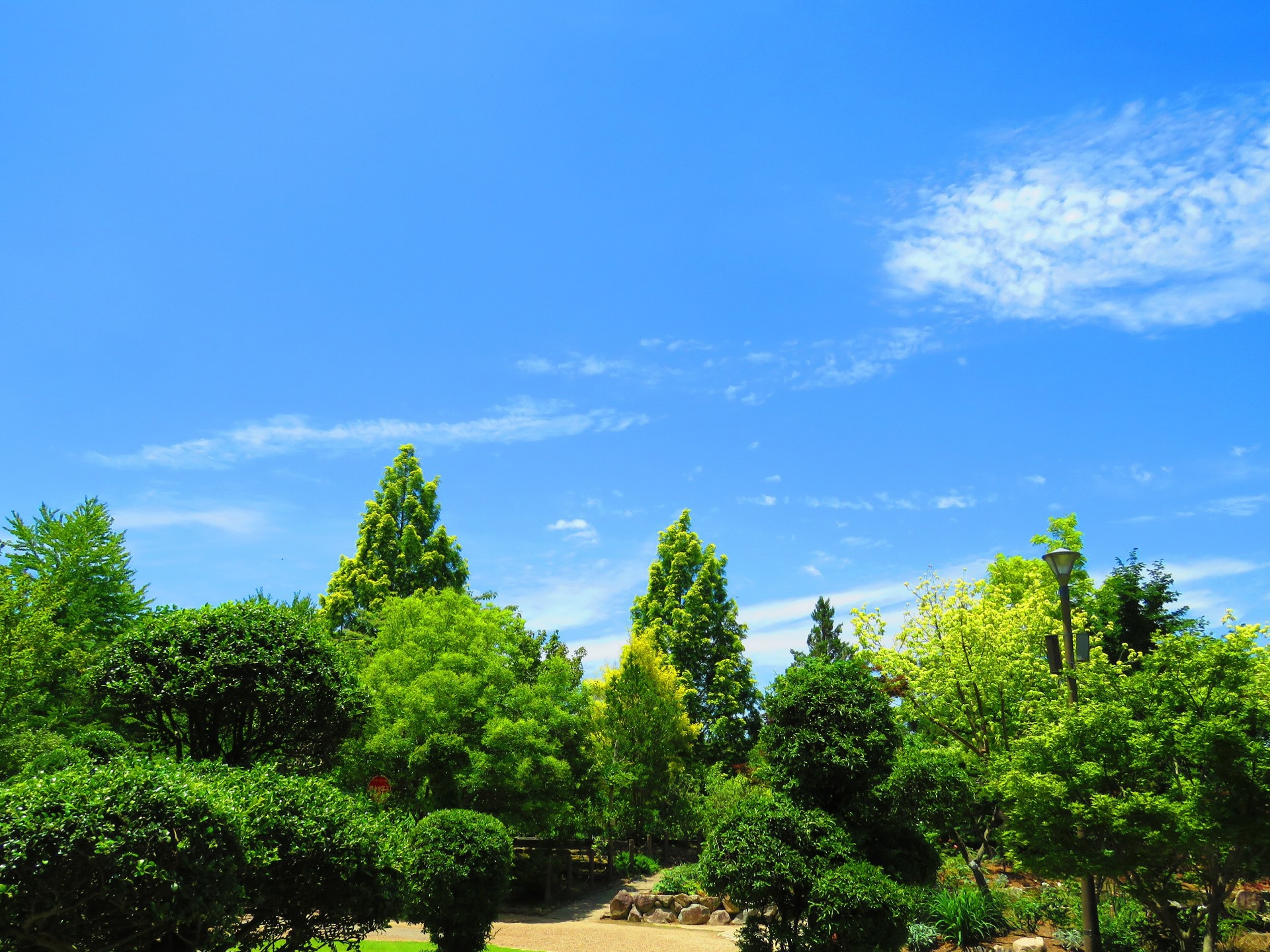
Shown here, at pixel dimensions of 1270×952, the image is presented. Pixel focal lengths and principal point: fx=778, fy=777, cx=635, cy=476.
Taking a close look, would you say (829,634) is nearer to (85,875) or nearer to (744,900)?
(744,900)

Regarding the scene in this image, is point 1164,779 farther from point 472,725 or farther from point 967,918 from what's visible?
point 472,725

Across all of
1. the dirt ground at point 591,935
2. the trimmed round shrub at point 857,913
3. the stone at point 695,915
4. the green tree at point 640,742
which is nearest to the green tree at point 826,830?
the trimmed round shrub at point 857,913

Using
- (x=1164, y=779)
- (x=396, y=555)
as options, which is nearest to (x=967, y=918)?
(x=1164, y=779)

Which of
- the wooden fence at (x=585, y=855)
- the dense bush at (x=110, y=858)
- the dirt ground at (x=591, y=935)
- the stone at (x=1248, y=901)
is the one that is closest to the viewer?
the dense bush at (x=110, y=858)

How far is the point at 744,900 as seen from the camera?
34.7 ft

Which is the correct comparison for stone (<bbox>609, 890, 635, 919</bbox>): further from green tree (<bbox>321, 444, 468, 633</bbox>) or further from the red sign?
green tree (<bbox>321, 444, 468, 633</bbox>)

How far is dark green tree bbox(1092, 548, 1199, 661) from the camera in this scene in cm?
3006

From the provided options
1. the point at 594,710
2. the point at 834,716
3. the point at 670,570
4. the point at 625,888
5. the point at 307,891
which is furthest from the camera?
the point at 670,570

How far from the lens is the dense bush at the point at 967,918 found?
14984 millimetres

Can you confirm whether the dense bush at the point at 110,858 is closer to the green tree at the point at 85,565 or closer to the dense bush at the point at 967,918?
the dense bush at the point at 967,918

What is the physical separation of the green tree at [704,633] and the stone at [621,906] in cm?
1440

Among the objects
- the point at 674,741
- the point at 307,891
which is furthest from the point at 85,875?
the point at 674,741

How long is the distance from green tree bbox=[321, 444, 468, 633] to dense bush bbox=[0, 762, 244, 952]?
29813 millimetres

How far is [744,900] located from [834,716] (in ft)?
9.06
